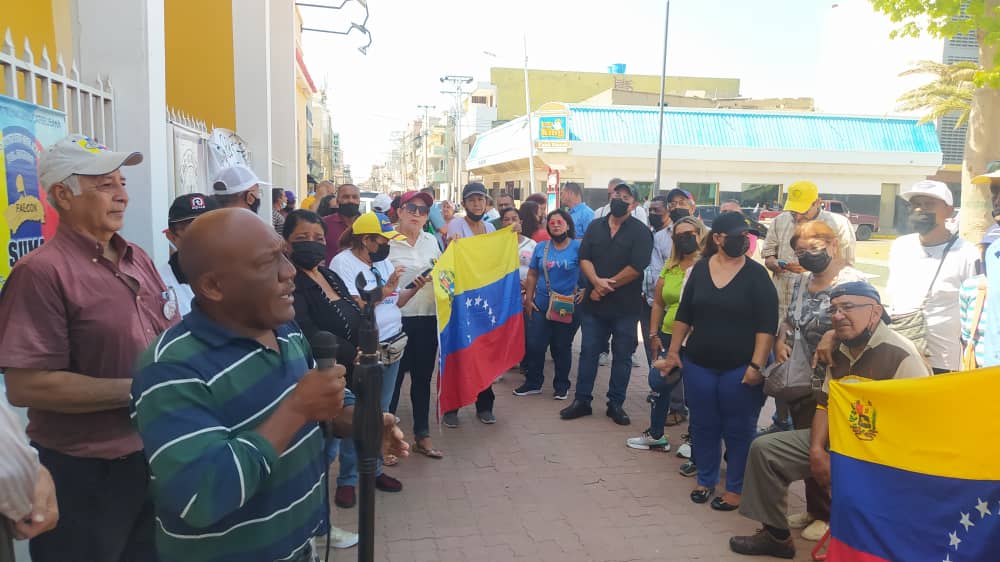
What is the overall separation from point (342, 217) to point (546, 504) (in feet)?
15.9

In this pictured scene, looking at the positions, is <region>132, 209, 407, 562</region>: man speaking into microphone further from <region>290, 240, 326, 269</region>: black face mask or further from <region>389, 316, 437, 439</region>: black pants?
<region>389, 316, 437, 439</region>: black pants

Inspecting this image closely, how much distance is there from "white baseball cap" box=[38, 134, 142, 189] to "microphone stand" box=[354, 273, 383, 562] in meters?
1.41

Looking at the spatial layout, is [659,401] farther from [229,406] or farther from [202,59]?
[202,59]

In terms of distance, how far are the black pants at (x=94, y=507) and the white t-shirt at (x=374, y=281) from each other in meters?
1.91

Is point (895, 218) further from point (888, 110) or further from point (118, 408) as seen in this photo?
point (118, 408)

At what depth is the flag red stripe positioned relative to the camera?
5945mm

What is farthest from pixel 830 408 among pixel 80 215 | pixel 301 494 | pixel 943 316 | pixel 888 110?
pixel 888 110

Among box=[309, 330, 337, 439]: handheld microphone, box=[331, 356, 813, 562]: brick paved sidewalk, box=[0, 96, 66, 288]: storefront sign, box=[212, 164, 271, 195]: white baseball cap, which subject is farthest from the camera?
box=[212, 164, 271, 195]: white baseball cap

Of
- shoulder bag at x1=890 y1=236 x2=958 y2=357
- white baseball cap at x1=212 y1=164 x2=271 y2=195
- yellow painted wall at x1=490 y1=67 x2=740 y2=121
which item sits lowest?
shoulder bag at x1=890 y1=236 x2=958 y2=357

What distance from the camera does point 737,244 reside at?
468 centimetres

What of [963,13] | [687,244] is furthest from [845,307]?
[963,13]

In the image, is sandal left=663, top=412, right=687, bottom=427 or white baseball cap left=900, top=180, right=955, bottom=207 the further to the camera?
sandal left=663, top=412, right=687, bottom=427

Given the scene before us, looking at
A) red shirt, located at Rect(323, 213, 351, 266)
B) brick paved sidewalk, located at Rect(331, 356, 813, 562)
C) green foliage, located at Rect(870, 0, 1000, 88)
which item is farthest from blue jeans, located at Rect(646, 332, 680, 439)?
green foliage, located at Rect(870, 0, 1000, 88)

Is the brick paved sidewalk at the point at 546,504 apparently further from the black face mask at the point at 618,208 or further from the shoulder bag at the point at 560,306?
the black face mask at the point at 618,208
